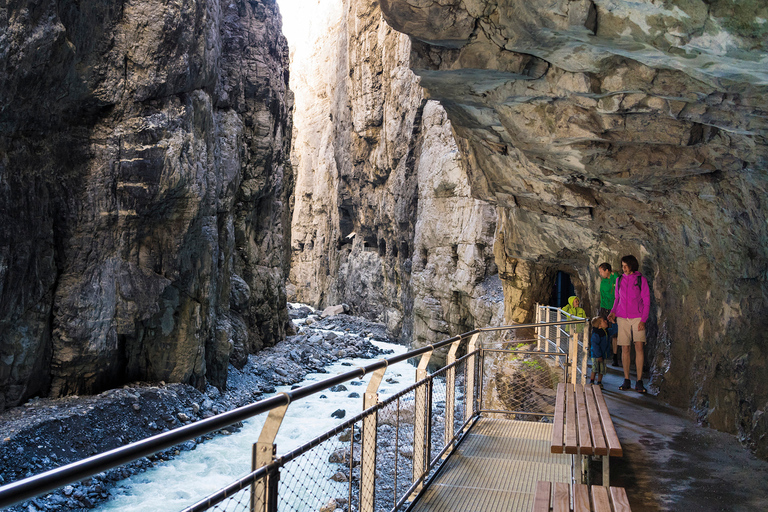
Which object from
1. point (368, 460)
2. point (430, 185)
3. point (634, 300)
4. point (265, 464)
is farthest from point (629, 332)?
point (430, 185)

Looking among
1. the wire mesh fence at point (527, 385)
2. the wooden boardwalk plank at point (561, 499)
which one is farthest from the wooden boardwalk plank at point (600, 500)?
the wire mesh fence at point (527, 385)

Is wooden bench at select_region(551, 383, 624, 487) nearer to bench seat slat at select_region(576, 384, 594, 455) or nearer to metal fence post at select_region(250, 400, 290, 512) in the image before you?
bench seat slat at select_region(576, 384, 594, 455)

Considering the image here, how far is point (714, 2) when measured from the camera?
420 centimetres

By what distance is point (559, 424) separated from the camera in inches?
172

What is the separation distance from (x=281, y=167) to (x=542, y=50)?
77.5 ft

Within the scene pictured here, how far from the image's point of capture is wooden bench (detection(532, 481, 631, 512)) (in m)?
2.87

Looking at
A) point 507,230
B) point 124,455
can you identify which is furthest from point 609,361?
point 124,455

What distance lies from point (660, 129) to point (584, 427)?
13.7 feet

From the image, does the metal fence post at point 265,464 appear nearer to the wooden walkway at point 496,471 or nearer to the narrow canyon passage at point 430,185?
the wooden walkway at point 496,471

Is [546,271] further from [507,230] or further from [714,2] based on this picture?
[714,2]

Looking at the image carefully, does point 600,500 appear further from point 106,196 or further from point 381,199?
point 381,199

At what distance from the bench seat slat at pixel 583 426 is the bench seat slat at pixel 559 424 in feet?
0.42

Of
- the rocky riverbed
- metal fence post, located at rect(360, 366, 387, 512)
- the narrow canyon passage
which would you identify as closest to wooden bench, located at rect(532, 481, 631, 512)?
metal fence post, located at rect(360, 366, 387, 512)

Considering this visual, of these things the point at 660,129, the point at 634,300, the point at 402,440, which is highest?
the point at 660,129
